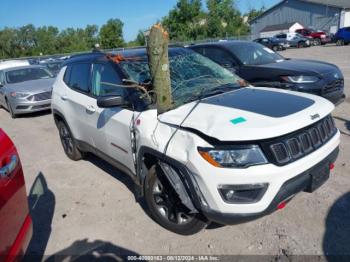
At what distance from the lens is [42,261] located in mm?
2926

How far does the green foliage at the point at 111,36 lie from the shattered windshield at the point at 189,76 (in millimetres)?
60266

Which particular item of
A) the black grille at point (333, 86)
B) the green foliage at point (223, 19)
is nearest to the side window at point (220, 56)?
the black grille at point (333, 86)

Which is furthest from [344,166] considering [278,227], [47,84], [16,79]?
[16,79]

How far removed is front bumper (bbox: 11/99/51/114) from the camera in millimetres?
8883

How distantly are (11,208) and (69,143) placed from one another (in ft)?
10.3

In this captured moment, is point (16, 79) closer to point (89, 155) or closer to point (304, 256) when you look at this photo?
point (89, 155)

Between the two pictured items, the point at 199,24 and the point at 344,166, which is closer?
the point at 344,166

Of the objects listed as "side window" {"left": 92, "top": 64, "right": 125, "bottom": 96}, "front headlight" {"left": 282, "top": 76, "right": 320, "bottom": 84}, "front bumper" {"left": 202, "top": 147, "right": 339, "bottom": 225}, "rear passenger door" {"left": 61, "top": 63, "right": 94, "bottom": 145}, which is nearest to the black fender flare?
"front bumper" {"left": 202, "top": 147, "right": 339, "bottom": 225}

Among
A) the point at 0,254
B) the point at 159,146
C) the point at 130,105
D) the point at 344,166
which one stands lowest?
the point at 344,166

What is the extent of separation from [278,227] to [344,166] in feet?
5.73

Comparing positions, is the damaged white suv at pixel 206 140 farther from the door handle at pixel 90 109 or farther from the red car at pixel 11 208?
the red car at pixel 11 208

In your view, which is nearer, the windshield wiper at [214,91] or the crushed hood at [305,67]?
the windshield wiper at [214,91]

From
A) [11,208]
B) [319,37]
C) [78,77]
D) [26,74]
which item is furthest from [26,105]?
[319,37]

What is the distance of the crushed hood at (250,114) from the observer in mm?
2408
